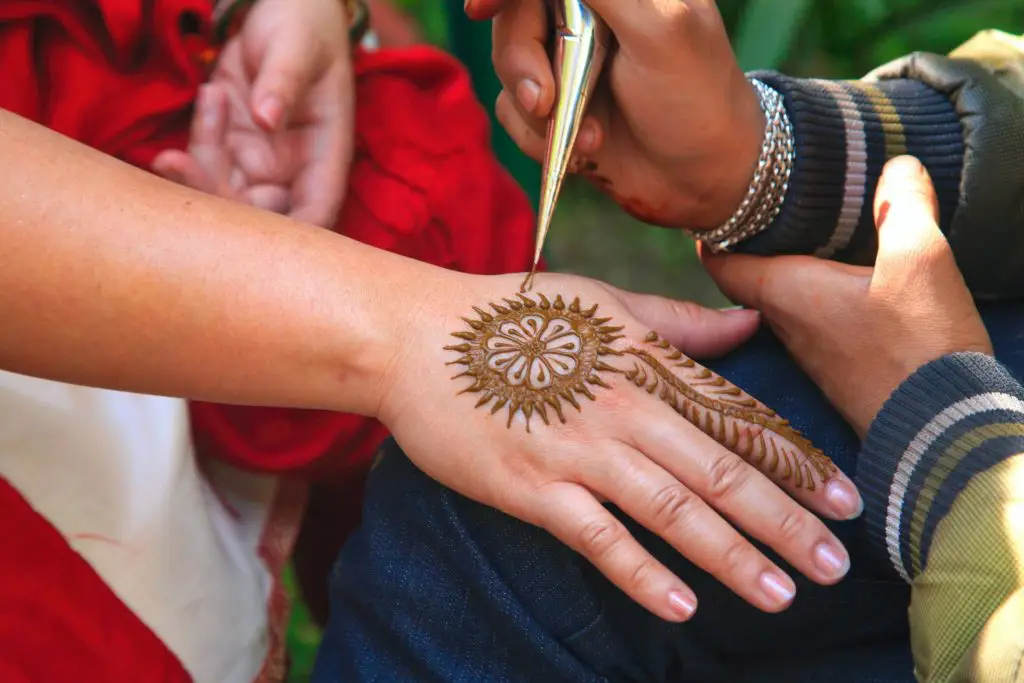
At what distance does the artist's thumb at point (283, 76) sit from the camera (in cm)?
120

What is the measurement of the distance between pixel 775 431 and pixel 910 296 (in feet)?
0.69

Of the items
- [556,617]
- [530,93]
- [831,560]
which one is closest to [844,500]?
[831,560]

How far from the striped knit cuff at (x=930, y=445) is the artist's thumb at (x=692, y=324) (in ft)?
0.68

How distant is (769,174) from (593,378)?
409 mm

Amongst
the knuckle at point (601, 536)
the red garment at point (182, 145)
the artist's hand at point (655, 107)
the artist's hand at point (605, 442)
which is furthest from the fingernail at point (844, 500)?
the red garment at point (182, 145)

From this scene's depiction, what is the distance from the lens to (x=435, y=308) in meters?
1.01

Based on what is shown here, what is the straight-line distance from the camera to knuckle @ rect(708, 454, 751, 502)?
92cm

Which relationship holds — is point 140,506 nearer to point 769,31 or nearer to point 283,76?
point 283,76

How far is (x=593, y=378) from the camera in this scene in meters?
0.98

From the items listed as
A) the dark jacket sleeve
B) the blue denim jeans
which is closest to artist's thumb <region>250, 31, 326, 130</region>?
the blue denim jeans

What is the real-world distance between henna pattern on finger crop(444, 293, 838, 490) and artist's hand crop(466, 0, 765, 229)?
28 centimetres

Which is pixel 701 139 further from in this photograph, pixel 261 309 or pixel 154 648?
pixel 154 648

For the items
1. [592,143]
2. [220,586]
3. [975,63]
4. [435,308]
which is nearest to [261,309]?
[435,308]

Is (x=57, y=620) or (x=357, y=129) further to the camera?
(x=357, y=129)
